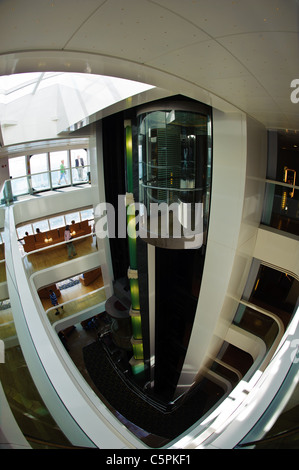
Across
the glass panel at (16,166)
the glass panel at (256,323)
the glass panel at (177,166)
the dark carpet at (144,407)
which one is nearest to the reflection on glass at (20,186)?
Result: the glass panel at (16,166)

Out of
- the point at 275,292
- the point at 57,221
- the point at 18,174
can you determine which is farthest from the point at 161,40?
the point at 57,221

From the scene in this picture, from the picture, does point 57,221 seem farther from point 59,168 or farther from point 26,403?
point 26,403

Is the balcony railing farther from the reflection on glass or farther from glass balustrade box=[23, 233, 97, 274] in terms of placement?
the reflection on glass

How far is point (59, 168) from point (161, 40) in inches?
498

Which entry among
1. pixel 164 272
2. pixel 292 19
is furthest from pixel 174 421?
pixel 292 19

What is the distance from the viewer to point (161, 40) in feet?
4.87

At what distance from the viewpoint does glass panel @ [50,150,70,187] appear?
10.9m

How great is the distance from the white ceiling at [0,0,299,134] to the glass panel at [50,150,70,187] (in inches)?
379

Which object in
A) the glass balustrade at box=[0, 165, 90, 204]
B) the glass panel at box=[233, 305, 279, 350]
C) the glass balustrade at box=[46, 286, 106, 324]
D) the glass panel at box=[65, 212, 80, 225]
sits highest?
the glass balustrade at box=[0, 165, 90, 204]

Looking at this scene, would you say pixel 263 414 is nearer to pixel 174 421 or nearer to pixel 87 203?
pixel 174 421

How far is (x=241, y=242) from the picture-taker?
4344mm

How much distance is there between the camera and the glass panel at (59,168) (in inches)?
428

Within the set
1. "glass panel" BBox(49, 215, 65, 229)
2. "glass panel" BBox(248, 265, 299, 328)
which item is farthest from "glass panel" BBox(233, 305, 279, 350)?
"glass panel" BBox(49, 215, 65, 229)
